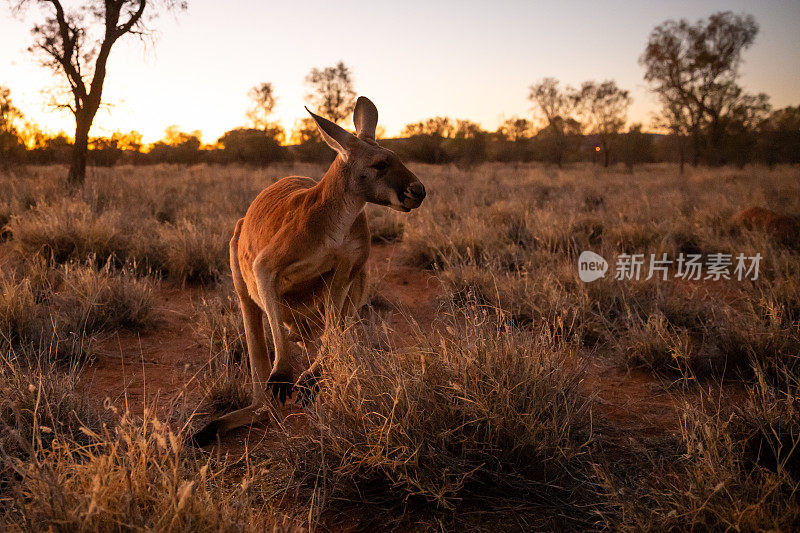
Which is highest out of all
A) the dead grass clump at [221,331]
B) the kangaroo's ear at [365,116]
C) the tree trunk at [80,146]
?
the tree trunk at [80,146]

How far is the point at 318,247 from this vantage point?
2.57m

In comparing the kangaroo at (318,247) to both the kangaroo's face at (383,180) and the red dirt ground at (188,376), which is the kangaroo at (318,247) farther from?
the red dirt ground at (188,376)

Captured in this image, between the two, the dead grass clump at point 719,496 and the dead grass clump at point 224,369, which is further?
the dead grass clump at point 224,369

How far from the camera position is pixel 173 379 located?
3.43 meters

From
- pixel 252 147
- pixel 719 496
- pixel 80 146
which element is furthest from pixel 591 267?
pixel 252 147

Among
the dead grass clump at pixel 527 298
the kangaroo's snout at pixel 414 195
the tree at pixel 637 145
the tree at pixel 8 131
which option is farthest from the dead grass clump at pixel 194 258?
the tree at pixel 637 145

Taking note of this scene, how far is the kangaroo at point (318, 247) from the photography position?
2.51 m

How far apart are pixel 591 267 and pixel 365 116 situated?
3479 mm

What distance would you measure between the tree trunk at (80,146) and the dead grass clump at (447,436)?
11.8m

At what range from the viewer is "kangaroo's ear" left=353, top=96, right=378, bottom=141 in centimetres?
299

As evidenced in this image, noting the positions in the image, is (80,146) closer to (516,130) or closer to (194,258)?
(194,258)

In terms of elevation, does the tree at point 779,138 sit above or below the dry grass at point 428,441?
above

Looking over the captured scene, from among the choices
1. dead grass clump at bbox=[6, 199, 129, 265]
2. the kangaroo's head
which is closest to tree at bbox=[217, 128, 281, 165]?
dead grass clump at bbox=[6, 199, 129, 265]

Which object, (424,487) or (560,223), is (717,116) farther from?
(424,487)
